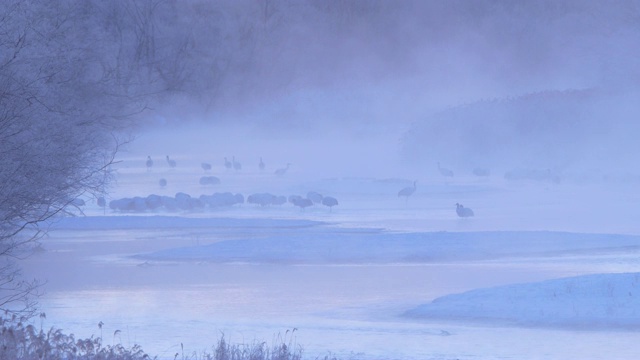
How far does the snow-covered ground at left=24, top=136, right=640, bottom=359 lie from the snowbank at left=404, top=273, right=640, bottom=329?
0.06 feet

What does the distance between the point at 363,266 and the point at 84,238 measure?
4.17 m

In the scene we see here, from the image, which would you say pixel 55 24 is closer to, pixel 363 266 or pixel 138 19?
pixel 363 266

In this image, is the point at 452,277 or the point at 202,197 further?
the point at 202,197

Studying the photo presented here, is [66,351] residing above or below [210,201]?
below

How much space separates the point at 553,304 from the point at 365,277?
7.38 ft

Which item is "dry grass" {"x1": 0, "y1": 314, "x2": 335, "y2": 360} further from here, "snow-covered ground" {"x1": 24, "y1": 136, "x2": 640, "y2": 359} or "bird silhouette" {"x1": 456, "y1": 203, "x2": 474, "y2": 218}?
"bird silhouette" {"x1": 456, "y1": 203, "x2": 474, "y2": 218}

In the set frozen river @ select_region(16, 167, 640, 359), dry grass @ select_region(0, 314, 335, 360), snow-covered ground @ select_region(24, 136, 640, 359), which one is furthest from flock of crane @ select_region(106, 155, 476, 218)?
dry grass @ select_region(0, 314, 335, 360)

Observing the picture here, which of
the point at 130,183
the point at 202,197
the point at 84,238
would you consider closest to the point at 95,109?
the point at 84,238

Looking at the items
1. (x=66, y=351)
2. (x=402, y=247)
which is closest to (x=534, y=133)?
(x=402, y=247)

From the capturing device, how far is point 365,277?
11.6 meters

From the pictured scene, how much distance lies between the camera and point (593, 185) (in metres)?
22.4

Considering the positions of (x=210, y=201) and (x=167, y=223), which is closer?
(x=167, y=223)

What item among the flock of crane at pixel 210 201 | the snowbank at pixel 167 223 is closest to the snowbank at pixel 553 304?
the snowbank at pixel 167 223

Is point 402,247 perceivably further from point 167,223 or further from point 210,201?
point 210,201
